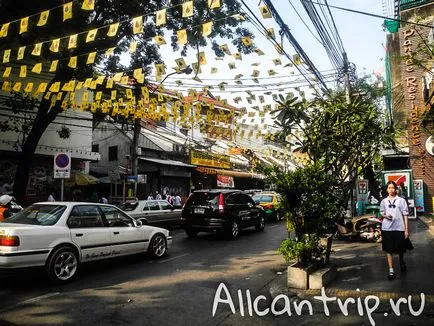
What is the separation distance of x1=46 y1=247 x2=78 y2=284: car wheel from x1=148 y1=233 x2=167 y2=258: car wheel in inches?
94.0

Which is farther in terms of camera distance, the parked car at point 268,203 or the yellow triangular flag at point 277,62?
the parked car at point 268,203

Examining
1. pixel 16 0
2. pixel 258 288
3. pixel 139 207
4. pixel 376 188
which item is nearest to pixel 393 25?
pixel 376 188

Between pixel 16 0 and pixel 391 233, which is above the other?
pixel 16 0

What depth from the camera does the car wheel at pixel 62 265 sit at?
23.5ft

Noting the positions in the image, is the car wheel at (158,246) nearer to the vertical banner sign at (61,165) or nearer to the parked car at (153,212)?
the parked car at (153,212)

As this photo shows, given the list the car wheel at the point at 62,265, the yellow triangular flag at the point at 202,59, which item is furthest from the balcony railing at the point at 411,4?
the car wheel at the point at 62,265

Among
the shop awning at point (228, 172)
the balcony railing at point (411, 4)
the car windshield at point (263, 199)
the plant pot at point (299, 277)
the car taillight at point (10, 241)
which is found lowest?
the plant pot at point (299, 277)

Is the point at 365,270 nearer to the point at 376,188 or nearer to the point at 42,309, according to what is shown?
the point at 42,309

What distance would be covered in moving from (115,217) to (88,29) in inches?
294

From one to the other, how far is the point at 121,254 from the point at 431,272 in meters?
6.35

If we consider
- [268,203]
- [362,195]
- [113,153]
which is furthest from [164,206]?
[113,153]

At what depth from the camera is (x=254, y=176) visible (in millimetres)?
34719

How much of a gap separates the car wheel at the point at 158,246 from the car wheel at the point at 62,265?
2387mm

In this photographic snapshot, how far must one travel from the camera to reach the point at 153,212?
1540 centimetres
